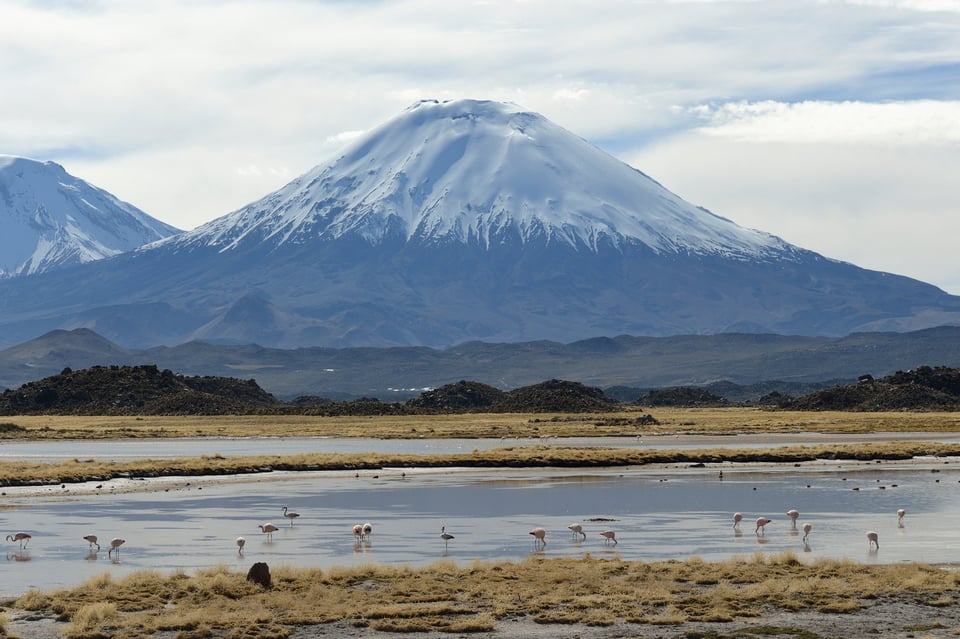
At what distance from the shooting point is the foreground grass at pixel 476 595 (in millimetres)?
25234

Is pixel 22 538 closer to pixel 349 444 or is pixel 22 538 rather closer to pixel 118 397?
pixel 349 444

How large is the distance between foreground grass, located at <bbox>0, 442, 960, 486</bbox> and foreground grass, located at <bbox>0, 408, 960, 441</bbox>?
24604 millimetres

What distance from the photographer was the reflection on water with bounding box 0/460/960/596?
3400 centimetres

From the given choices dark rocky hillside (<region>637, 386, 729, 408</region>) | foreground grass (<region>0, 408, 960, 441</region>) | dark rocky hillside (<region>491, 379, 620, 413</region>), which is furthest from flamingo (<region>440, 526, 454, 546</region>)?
dark rocky hillside (<region>637, 386, 729, 408</region>)

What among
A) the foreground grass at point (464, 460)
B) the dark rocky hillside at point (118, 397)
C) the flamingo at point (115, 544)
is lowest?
the flamingo at point (115, 544)

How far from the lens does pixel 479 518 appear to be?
4244 centimetres

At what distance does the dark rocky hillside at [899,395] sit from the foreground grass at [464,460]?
60.4 metres

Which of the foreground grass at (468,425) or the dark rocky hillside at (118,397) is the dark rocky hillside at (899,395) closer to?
the foreground grass at (468,425)

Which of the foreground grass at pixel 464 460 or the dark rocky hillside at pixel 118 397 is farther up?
the dark rocky hillside at pixel 118 397

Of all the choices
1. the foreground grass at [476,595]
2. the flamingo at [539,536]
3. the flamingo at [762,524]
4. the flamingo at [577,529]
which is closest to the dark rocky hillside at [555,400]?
the flamingo at [762,524]

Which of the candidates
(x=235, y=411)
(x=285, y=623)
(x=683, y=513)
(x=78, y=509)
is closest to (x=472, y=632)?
(x=285, y=623)

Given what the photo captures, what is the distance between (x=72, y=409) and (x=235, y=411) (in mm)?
15328

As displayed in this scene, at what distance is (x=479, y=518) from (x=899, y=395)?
99.6 meters

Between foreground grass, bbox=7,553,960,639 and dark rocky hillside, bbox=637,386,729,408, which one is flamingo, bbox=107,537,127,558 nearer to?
foreground grass, bbox=7,553,960,639
